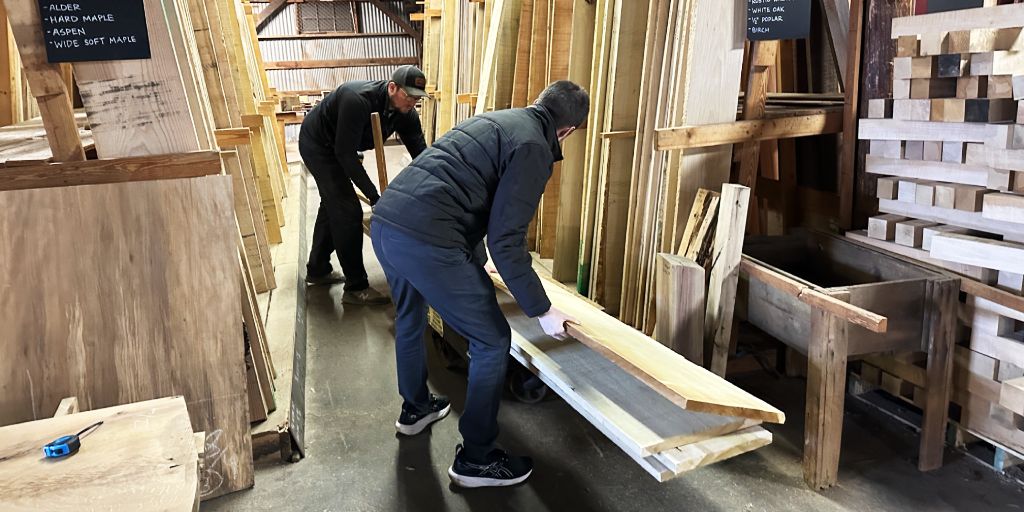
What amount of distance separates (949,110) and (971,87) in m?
0.13

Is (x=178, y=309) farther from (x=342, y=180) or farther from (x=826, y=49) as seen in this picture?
(x=826, y=49)

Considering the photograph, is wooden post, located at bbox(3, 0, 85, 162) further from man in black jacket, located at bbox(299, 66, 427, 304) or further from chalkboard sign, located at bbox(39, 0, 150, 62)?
man in black jacket, located at bbox(299, 66, 427, 304)

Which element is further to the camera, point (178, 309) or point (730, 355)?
point (730, 355)

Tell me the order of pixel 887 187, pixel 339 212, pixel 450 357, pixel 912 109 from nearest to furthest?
pixel 912 109 < pixel 887 187 < pixel 450 357 < pixel 339 212

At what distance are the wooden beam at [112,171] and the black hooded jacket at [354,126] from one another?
2.16m

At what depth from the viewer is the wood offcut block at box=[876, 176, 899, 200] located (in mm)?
3309

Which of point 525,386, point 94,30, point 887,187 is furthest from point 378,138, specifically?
point 887,187

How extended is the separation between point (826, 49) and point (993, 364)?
103 inches

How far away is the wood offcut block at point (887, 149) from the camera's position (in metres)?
3.26

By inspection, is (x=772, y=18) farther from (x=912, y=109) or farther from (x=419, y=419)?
(x=419, y=419)

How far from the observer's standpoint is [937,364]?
3.07m

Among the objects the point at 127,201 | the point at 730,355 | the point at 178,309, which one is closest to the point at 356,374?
the point at 178,309

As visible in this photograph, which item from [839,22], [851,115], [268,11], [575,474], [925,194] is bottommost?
[575,474]

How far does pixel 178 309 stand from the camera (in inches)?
111
